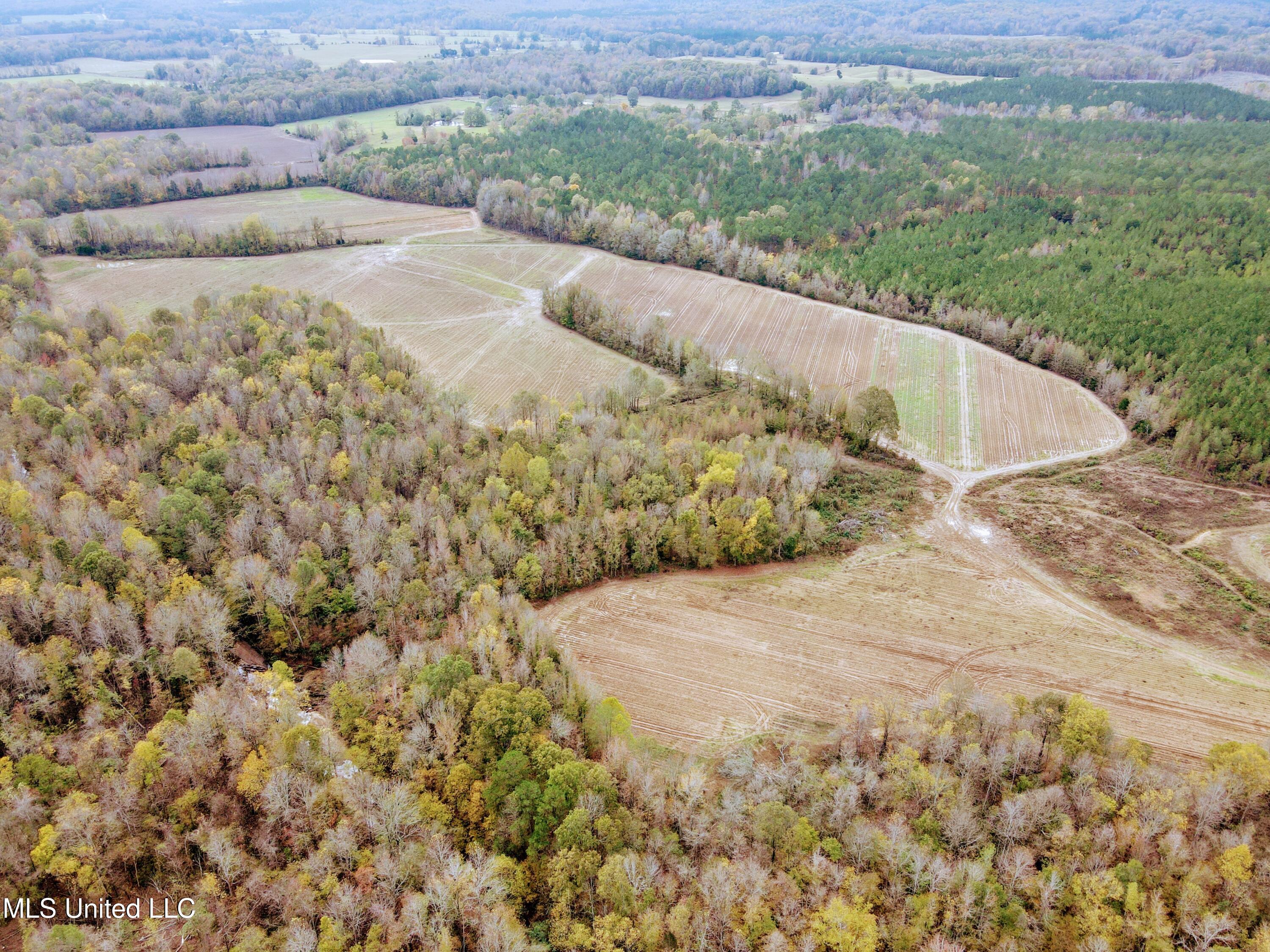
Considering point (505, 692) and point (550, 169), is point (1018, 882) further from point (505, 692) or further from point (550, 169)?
point (550, 169)

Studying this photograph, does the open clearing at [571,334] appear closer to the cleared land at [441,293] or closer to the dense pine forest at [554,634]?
the cleared land at [441,293]

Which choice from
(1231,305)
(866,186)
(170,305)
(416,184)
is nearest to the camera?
(1231,305)

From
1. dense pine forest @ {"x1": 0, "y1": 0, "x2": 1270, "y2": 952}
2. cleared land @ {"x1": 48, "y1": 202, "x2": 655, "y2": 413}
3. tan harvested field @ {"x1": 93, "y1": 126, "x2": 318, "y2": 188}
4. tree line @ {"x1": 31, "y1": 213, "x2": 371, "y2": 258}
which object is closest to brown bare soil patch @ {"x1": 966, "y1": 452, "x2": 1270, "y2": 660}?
dense pine forest @ {"x1": 0, "y1": 0, "x2": 1270, "y2": 952}

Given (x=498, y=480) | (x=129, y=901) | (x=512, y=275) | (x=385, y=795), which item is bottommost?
(x=129, y=901)

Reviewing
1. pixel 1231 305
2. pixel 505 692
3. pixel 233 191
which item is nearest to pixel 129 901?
pixel 505 692

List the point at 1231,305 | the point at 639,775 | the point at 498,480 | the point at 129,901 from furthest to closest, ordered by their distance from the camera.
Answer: the point at 1231,305 → the point at 498,480 → the point at 639,775 → the point at 129,901

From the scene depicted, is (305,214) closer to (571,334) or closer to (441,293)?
(441,293)

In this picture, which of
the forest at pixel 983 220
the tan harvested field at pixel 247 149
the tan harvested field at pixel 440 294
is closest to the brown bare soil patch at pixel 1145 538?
the forest at pixel 983 220
